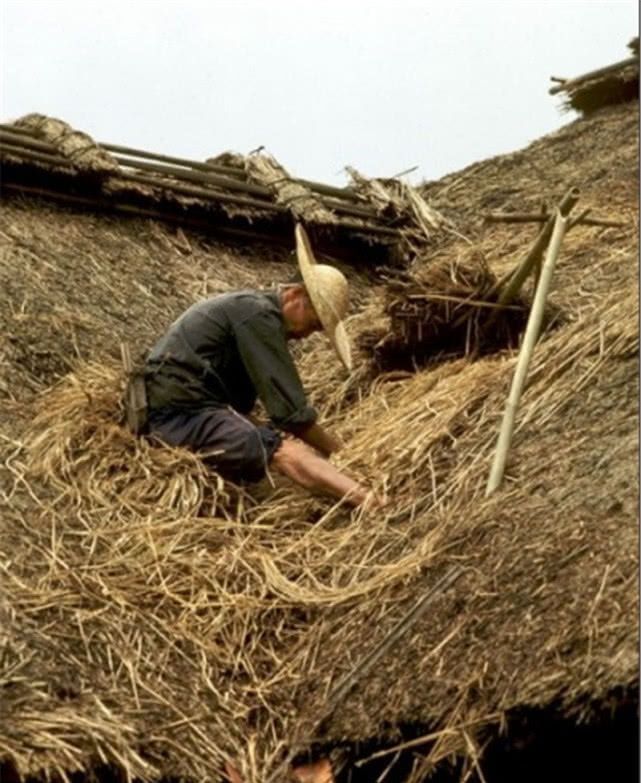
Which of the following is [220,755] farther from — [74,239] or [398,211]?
[398,211]

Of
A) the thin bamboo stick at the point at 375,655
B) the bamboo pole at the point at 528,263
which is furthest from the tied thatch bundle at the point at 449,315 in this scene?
the thin bamboo stick at the point at 375,655

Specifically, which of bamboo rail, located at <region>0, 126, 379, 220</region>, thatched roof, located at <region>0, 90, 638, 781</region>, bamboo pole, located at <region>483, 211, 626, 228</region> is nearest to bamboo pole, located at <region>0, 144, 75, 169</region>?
bamboo rail, located at <region>0, 126, 379, 220</region>

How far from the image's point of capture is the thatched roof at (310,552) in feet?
18.7

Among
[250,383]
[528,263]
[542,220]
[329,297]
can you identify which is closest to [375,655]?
[250,383]

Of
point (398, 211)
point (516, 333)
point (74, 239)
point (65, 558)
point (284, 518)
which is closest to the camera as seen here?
point (65, 558)

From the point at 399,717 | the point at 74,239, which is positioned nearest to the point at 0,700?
the point at 399,717

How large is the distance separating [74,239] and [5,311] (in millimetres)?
948

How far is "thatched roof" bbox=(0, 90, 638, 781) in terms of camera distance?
569 cm

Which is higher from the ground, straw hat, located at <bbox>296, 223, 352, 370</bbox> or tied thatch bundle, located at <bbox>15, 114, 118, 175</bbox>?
tied thatch bundle, located at <bbox>15, 114, 118, 175</bbox>

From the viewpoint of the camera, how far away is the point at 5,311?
8195mm

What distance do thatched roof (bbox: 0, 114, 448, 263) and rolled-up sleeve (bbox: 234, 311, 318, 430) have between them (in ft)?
6.69

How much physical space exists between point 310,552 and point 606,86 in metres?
4.26

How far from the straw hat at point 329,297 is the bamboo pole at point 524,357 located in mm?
618

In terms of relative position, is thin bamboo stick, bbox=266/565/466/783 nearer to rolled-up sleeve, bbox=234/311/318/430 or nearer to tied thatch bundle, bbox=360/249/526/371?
rolled-up sleeve, bbox=234/311/318/430
